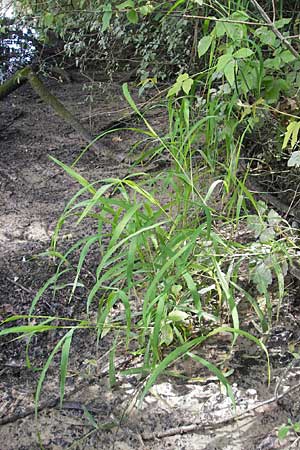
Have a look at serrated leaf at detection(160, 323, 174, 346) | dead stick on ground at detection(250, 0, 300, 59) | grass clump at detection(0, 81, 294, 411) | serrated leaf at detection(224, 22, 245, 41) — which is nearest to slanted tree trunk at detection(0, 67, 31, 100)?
grass clump at detection(0, 81, 294, 411)

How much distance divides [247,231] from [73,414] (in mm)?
1052

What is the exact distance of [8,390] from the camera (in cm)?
176

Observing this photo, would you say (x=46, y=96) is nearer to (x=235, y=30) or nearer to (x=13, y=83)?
(x=13, y=83)

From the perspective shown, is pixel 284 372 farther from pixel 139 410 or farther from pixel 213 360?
pixel 139 410

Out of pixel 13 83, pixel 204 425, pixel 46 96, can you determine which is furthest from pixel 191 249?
pixel 13 83

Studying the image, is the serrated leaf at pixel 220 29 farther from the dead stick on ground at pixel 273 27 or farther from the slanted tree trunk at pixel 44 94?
the slanted tree trunk at pixel 44 94

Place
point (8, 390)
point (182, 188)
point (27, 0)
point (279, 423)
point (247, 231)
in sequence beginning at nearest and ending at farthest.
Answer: point (279, 423)
point (8, 390)
point (182, 188)
point (247, 231)
point (27, 0)

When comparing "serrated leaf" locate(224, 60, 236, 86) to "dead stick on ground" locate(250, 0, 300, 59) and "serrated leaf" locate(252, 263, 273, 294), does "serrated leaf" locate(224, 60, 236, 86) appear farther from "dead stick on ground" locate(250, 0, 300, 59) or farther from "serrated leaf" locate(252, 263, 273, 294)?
"serrated leaf" locate(252, 263, 273, 294)

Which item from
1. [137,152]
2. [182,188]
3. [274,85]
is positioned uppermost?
[274,85]

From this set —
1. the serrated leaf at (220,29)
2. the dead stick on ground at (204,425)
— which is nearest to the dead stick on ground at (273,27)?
the serrated leaf at (220,29)

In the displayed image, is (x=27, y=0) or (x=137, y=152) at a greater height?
(x=27, y=0)

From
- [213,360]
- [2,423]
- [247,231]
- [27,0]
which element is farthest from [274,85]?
[27,0]

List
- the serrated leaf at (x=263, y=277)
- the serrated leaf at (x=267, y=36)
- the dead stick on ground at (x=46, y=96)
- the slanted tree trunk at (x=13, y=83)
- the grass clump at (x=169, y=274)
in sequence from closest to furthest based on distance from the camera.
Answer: the grass clump at (x=169, y=274), the serrated leaf at (x=263, y=277), the serrated leaf at (x=267, y=36), the dead stick on ground at (x=46, y=96), the slanted tree trunk at (x=13, y=83)

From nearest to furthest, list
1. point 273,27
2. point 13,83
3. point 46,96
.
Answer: point 273,27 → point 46,96 → point 13,83
